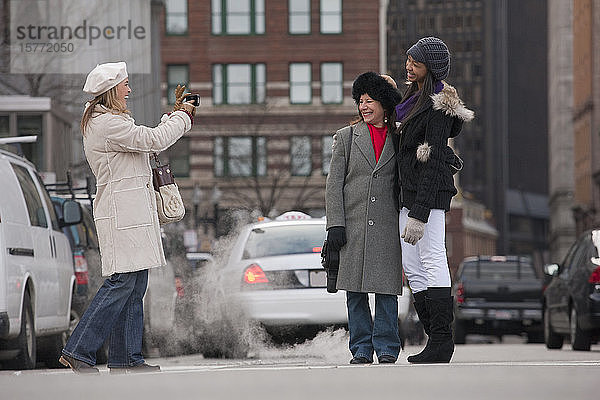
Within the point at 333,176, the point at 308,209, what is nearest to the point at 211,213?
the point at 308,209

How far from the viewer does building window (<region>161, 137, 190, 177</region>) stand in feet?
207

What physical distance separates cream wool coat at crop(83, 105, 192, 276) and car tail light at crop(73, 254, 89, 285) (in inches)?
206

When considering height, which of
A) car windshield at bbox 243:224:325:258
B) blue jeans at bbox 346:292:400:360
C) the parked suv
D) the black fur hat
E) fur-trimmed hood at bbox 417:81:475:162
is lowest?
the parked suv

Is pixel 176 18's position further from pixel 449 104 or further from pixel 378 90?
pixel 449 104

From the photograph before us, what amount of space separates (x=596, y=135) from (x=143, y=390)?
8240 cm

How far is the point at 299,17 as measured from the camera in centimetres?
6331

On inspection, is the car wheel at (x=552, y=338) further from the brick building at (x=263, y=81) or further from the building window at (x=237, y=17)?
the building window at (x=237, y=17)

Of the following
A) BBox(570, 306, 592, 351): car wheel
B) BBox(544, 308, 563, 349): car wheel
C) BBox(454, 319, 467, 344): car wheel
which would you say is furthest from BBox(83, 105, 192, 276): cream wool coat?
BBox(454, 319, 467, 344): car wheel

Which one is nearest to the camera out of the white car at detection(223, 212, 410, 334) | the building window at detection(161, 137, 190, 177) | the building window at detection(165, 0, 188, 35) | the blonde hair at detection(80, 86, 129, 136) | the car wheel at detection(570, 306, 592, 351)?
the blonde hair at detection(80, 86, 129, 136)

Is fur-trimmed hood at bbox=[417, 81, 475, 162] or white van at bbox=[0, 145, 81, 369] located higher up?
fur-trimmed hood at bbox=[417, 81, 475, 162]

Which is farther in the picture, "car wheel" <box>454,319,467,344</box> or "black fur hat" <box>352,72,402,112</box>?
"car wheel" <box>454,319,467,344</box>

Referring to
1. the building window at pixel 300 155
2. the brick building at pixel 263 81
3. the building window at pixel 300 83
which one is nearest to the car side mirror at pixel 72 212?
the building window at pixel 300 155

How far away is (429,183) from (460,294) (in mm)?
17175

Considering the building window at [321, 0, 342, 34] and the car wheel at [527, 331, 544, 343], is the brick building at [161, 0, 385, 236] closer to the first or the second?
the building window at [321, 0, 342, 34]
